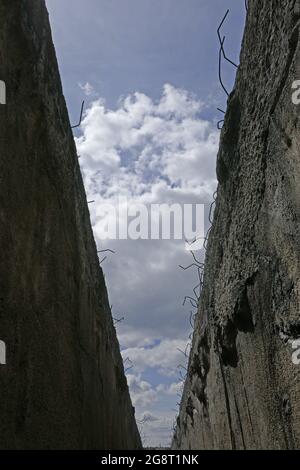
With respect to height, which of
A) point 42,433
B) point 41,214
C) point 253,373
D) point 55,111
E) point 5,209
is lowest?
point 42,433

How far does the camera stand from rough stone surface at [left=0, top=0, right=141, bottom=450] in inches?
92.7

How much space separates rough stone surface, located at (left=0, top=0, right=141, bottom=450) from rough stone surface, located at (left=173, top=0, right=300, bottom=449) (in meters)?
1.28

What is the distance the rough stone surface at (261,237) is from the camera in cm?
258

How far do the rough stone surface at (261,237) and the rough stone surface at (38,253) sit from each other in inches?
50.6

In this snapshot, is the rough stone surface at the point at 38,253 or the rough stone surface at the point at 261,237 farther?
the rough stone surface at the point at 261,237

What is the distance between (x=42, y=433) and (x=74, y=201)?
1.86 m

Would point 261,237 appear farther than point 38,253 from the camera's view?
Yes

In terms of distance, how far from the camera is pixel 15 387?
2.31 meters

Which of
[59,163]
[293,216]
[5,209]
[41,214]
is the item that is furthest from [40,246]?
[293,216]

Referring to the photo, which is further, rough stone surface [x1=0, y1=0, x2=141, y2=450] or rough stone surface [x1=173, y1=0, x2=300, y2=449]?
rough stone surface [x1=173, y1=0, x2=300, y2=449]

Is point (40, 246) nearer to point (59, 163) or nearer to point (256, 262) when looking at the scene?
point (59, 163)

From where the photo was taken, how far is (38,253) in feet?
9.29

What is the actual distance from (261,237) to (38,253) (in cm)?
140

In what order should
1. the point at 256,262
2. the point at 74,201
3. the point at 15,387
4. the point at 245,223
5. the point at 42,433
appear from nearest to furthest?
the point at 15,387 < the point at 42,433 < the point at 256,262 < the point at 245,223 < the point at 74,201
